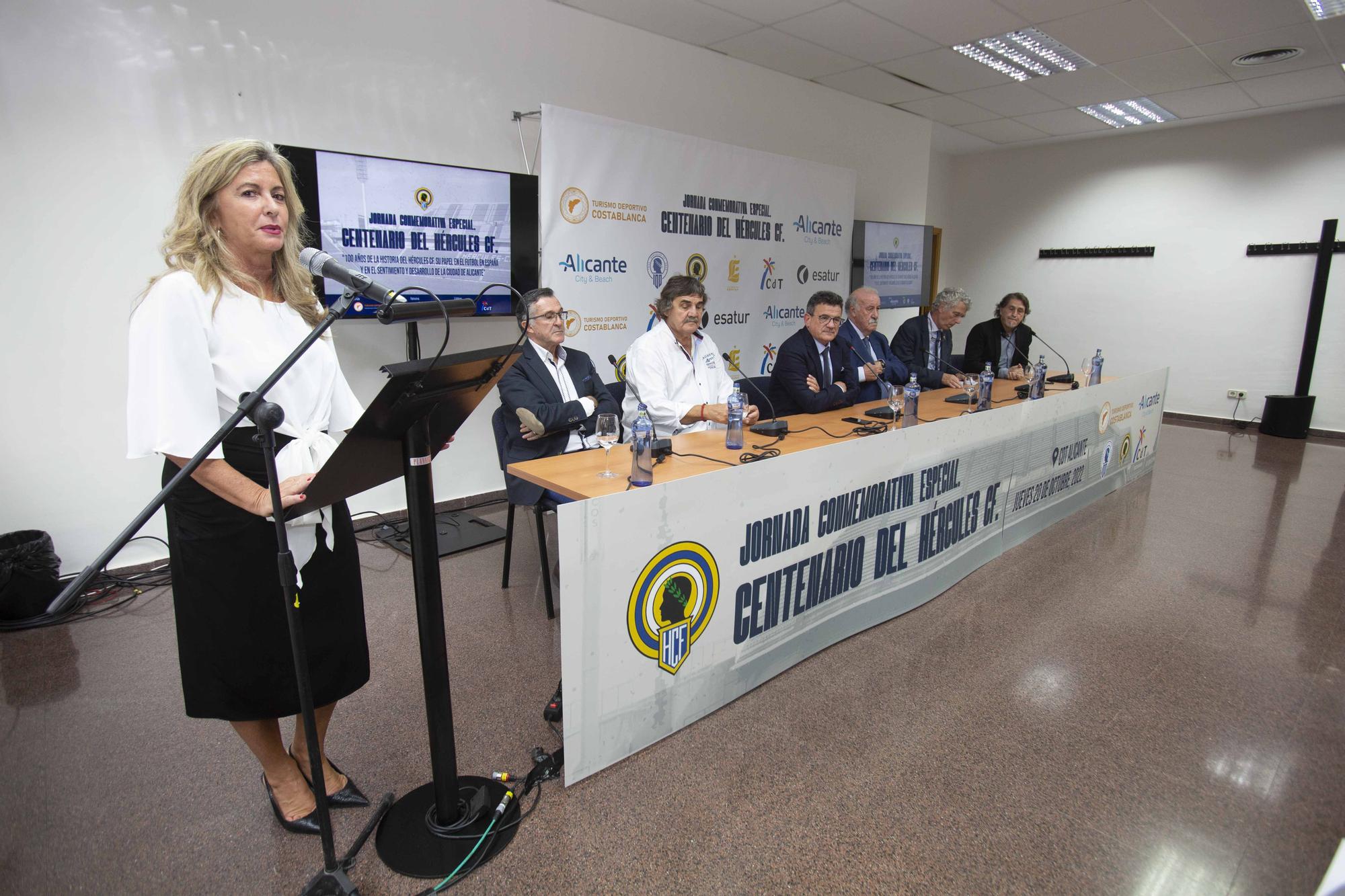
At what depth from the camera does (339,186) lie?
3.17 m

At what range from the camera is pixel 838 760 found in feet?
6.36

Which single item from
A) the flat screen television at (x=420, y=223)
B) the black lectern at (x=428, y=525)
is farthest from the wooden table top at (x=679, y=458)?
the flat screen television at (x=420, y=223)

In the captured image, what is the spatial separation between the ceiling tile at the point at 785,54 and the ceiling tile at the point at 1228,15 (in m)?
1.90

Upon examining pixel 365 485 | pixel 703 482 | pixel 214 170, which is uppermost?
pixel 214 170

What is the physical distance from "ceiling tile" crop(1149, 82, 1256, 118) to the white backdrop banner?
9.78 feet

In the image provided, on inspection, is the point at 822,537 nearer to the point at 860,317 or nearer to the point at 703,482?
the point at 703,482

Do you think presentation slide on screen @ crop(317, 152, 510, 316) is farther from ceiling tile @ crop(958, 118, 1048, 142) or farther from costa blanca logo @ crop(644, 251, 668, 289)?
ceiling tile @ crop(958, 118, 1048, 142)

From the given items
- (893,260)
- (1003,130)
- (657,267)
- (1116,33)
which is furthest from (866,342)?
(1003,130)

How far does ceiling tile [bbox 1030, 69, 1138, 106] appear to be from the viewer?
5.38 m

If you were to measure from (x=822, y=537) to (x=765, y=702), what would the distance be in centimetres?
57

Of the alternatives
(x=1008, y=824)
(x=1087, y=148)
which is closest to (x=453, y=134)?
(x=1008, y=824)

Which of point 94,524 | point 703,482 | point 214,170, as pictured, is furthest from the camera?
point 94,524

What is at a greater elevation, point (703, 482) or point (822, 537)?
point (703, 482)

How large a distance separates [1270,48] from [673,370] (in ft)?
16.3
